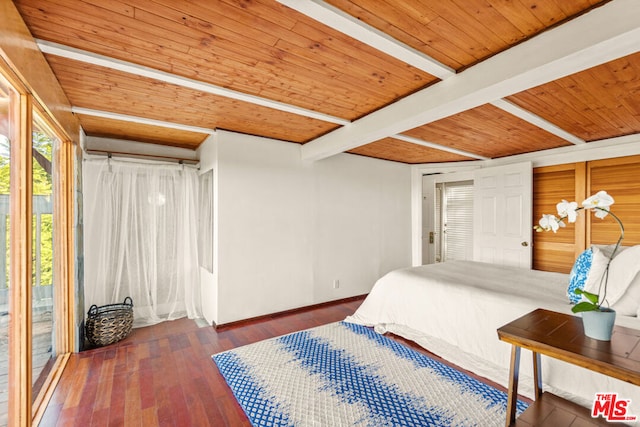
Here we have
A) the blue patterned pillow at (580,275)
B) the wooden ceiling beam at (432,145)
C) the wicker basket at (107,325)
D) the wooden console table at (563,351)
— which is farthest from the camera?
the wooden ceiling beam at (432,145)

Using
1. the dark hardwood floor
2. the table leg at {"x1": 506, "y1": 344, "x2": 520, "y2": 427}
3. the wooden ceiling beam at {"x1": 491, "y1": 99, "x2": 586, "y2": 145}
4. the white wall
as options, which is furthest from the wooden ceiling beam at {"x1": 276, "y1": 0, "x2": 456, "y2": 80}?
the dark hardwood floor

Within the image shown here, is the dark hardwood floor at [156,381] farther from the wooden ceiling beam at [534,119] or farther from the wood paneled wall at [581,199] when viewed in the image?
the wood paneled wall at [581,199]

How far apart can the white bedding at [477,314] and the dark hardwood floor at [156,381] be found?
3.39 feet

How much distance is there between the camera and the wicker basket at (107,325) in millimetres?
2893

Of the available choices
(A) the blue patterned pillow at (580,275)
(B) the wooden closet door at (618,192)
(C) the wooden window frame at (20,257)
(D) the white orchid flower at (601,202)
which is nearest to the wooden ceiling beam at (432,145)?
(B) the wooden closet door at (618,192)

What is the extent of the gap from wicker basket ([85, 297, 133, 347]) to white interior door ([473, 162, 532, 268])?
191 inches

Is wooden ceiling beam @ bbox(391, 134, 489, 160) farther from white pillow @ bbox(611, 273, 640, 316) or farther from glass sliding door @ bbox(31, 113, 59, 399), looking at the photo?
glass sliding door @ bbox(31, 113, 59, 399)

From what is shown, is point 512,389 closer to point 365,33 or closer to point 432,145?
point 365,33

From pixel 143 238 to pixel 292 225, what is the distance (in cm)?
179

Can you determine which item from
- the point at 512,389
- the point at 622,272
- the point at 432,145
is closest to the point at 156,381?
the point at 512,389

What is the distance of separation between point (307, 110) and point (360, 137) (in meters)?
0.61

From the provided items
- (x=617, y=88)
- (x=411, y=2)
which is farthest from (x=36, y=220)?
(x=617, y=88)

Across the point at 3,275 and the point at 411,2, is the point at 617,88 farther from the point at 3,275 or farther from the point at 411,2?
the point at 3,275

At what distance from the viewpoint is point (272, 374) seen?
7.68ft
